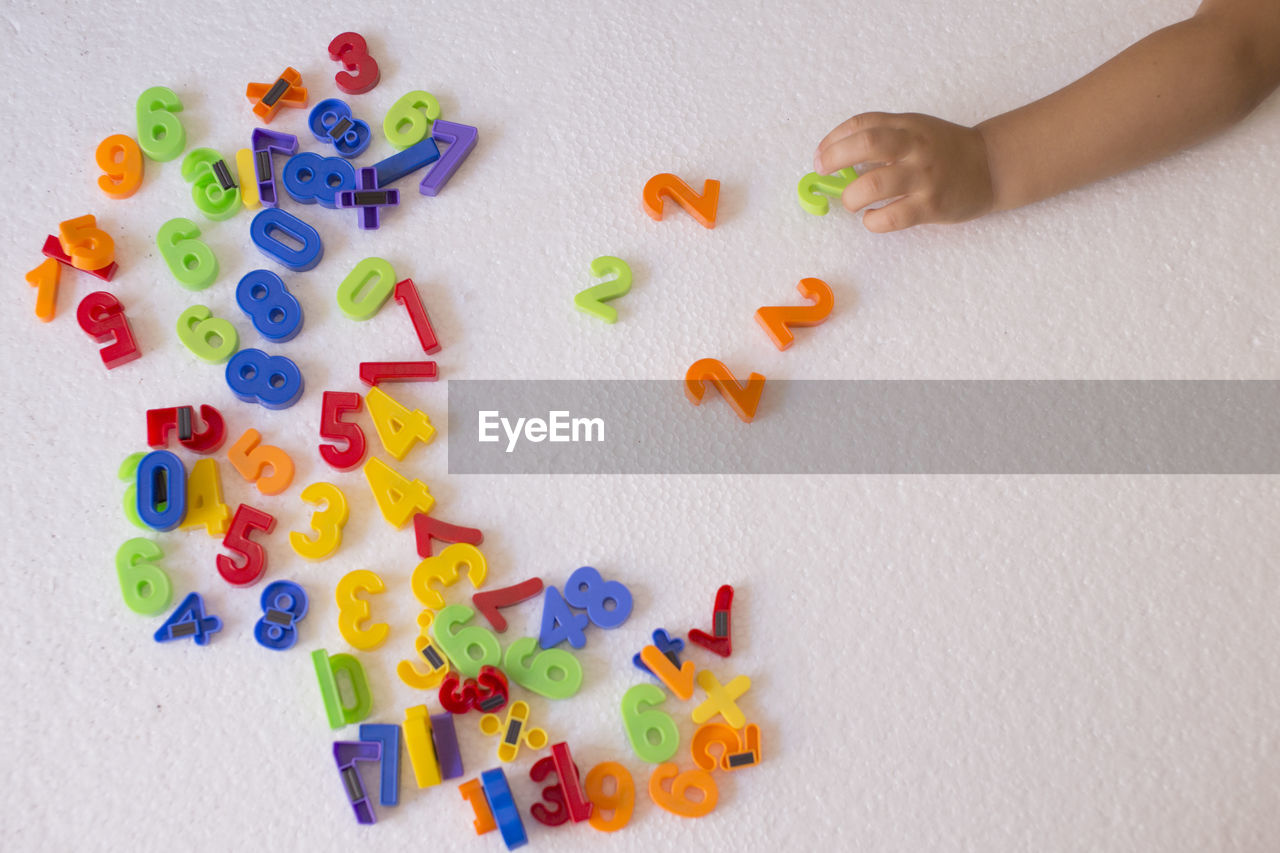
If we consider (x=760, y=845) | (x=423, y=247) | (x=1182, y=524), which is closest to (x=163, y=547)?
(x=423, y=247)

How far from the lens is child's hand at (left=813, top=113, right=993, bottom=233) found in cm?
Answer: 67

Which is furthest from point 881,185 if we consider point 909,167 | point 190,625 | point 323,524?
point 190,625

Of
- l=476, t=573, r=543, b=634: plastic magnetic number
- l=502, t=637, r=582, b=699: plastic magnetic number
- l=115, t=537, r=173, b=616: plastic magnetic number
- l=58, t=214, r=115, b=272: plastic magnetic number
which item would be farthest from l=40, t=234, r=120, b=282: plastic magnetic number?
l=502, t=637, r=582, b=699: plastic magnetic number

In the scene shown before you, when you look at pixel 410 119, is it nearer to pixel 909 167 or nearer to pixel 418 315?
pixel 418 315

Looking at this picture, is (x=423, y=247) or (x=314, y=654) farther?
(x=423, y=247)

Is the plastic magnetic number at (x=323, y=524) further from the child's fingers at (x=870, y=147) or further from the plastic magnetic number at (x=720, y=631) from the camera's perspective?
the child's fingers at (x=870, y=147)

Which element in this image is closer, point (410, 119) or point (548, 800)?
point (548, 800)

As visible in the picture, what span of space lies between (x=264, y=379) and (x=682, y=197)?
33 centimetres

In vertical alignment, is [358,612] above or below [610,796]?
above

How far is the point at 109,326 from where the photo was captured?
25.7 inches

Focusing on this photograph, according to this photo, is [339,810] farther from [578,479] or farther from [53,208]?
[53,208]

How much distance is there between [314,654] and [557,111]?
0.45 meters

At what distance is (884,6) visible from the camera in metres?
0.77

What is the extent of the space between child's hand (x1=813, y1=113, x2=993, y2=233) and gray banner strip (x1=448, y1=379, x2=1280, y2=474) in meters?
0.13
